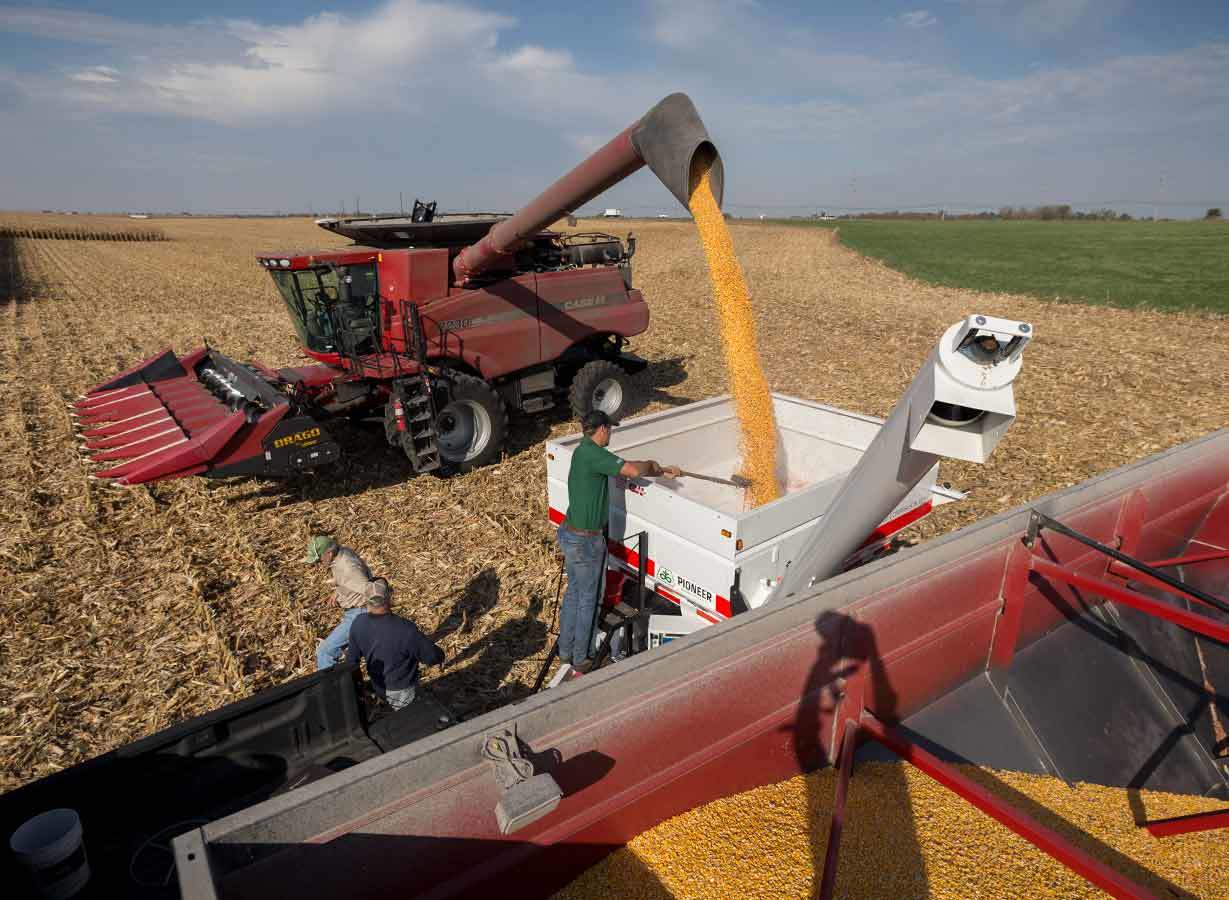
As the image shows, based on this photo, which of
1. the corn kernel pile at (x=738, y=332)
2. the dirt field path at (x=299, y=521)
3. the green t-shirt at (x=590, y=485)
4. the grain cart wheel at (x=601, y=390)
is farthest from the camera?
the grain cart wheel at (x=601, y=390)

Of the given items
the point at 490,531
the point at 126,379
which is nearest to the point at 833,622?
the point at 490,531

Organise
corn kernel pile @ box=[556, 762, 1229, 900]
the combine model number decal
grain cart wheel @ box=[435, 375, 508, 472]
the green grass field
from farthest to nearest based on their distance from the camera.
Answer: the green grass field, grain cart wheel @ box=[435, 375, 508, 472], the combine model number decal, corn kernel pile @ box=[556, 762, 1229, 900]

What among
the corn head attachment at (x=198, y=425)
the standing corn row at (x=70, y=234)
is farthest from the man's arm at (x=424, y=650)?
the standing corn row at (x=70, y=234)

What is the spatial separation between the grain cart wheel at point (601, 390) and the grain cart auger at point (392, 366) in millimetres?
33

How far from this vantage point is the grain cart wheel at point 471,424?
7.66m

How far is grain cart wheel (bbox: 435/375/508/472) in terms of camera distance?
25.1ft

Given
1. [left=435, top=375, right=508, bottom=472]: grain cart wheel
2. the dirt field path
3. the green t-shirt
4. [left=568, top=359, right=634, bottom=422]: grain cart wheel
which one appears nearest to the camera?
the green t-shirt

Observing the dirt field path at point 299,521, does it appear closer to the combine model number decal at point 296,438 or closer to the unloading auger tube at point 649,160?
the combine model number decal at point 296,438

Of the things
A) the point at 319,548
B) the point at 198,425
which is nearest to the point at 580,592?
the point at 319,548

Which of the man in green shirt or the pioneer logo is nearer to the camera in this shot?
the pioneer logo

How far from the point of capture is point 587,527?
4.30 m

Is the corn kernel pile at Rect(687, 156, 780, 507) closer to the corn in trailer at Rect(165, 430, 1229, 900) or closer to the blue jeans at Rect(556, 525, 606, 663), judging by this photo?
the blue jeans at Rect(556, 525, 606, 663)

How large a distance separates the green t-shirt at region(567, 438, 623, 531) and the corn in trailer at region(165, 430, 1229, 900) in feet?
6.35

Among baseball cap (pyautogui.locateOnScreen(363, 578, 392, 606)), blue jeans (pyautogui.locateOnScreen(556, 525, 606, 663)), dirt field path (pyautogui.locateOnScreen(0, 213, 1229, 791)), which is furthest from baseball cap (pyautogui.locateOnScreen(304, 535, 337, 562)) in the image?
blue jeans (pyautogui.locateOnScreen(556, 525, 606, 663))
